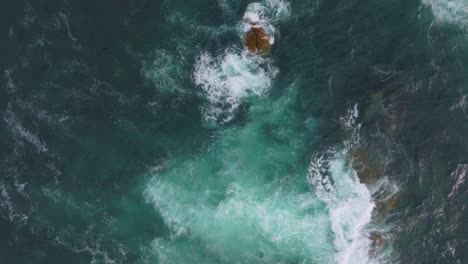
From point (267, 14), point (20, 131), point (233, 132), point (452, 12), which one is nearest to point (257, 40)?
point (267, 14)

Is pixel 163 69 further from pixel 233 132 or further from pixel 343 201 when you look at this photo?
pixel 343 201

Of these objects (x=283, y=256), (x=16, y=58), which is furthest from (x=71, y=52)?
(x=283, y=256)

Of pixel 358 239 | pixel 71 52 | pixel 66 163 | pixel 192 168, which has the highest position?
pixel 71 52

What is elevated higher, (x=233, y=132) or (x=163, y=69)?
(x=163, y=69)

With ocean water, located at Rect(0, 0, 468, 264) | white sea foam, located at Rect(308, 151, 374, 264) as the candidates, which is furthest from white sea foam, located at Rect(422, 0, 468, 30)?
white sea foam, located at Rect(308, 151, 374, 264)

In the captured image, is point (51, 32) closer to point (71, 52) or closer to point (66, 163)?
point (71, 52)

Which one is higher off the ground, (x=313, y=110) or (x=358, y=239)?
(x=313, y=110)
